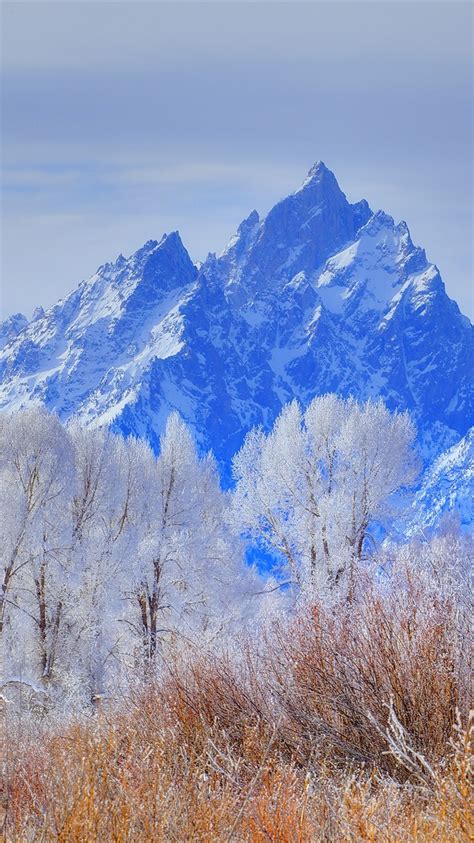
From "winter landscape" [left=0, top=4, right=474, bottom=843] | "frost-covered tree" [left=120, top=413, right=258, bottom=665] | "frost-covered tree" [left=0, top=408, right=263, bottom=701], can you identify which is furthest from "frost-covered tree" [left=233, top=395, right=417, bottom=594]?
"frost-covered tree" [left=120, top=413, right=258, bottom=665]

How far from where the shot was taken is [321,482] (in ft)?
80.5

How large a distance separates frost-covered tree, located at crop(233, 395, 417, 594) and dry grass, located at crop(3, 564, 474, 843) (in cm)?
1293

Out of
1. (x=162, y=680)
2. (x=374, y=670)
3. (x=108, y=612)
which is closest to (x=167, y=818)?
(x=374, y=670)

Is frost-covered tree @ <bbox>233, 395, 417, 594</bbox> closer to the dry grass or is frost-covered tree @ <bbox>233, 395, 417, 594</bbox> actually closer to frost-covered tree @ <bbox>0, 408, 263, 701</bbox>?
frost-covered tree @ <bbox>0, 408, 263, 701</bbox>

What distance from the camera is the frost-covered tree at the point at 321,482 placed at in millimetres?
23453

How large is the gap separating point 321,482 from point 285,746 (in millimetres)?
16397

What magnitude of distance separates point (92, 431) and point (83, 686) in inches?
475

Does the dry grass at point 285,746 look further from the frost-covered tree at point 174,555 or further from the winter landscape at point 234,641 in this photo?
the frost-covered tree at point 174,555

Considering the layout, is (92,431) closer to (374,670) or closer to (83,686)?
(83,686)

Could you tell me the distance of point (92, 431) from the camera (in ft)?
107

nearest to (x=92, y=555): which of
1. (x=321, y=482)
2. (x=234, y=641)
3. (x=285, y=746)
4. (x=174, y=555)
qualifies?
(x=174, y=555)

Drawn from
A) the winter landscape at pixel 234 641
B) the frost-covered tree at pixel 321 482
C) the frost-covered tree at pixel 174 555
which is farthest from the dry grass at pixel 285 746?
the frost-covered tree at pixel 174 555

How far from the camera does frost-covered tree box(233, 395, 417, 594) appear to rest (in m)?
23.5

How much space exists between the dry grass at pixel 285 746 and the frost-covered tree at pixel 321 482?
42.4ft
